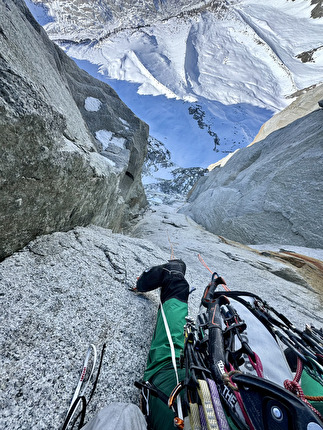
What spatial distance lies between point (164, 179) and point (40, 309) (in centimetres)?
8633

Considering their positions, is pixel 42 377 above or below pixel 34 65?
below

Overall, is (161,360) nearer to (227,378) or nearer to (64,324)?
(227,378)

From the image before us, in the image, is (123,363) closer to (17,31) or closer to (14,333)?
(14,333)

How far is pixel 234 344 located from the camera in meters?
1.63

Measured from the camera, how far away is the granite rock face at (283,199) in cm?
1063

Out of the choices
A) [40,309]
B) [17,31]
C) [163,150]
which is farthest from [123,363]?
[163,150]

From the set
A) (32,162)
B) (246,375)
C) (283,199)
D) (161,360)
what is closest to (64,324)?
(161,360)

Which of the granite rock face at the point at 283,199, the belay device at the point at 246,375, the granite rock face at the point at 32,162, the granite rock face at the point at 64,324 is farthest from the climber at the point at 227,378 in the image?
the granite rock face at the point at 283,199

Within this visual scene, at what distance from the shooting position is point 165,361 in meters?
1.98

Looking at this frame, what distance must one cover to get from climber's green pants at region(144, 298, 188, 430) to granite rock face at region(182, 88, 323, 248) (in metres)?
10.8

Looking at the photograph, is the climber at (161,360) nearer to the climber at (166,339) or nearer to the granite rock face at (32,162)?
the climber at (166,339)

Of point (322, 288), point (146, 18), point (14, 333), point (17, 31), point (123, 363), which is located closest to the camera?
point (14, 333)

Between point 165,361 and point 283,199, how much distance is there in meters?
12.9

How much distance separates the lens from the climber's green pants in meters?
1.51
